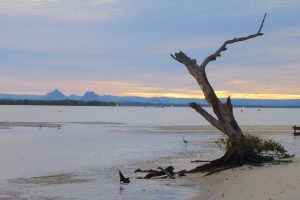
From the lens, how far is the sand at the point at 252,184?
13.4m

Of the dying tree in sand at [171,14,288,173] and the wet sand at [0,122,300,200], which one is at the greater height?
the dying tree in sand at [171,14,288,173]

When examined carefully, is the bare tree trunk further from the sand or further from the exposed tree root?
the sand

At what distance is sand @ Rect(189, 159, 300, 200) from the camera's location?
13.4 meters

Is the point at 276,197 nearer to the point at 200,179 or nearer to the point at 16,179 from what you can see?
the point at 200,179

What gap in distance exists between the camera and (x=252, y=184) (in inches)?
616

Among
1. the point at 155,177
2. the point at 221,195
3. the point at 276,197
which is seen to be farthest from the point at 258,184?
the point at 155,177

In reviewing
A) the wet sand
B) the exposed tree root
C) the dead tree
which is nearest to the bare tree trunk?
the dead tree

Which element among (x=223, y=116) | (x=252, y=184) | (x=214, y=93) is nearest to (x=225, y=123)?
(x=223, y=116)

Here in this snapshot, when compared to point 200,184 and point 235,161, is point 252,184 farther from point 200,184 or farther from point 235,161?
point 235,161

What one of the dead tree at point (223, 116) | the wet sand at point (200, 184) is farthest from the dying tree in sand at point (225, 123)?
the wet sand at point (200, 184)

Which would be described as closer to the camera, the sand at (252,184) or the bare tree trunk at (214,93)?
the sand at (252,184)

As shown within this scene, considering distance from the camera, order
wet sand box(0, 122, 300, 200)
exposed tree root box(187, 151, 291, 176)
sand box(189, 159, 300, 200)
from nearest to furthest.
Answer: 1. sand box(189, 159, 300, 200)
2. wet sand box(0, 122, 300, 200)
3. exposed tree root box(187, 151, 291, 176)

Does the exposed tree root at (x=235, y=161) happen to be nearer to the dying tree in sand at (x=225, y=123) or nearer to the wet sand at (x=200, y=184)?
the dying tree in sand at (x=225, y=123)

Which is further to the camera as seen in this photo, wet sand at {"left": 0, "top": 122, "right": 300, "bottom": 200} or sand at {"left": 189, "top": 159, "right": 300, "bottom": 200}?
wet sand at {"left": 0, "top": 122, "right": 300, "bottom": 200}
